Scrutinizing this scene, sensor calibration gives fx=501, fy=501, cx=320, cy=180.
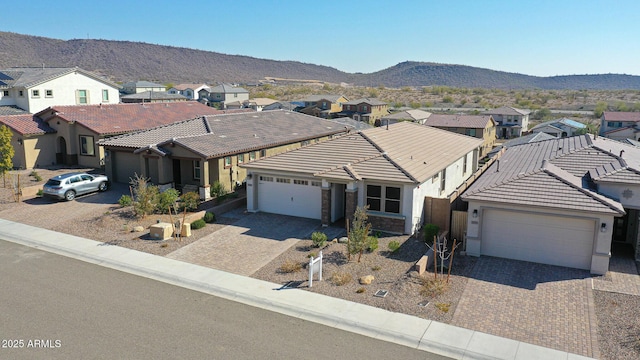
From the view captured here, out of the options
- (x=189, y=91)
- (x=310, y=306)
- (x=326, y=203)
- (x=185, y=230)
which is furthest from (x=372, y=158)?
(x=189, y=91)

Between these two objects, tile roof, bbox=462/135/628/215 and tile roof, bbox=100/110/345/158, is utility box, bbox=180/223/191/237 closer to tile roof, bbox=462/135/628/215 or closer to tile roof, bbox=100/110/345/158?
tile roof, bbox=100/110/345/158

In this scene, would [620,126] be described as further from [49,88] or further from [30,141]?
[49,88]

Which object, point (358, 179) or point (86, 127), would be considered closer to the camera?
point (358, 179)

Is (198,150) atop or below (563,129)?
atop

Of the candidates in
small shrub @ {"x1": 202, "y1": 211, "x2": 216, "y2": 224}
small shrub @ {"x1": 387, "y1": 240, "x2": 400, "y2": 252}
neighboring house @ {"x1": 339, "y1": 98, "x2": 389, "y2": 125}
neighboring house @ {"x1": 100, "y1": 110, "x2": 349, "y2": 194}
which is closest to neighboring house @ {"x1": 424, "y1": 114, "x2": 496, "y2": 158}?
neighboring house @ {"x1": 339, "y1": 98, "x2": 389, "y2": 125}

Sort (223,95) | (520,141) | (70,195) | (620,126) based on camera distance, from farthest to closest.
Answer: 1. (223,95)
2. (620,126)
3. (520,141)
4. (70,195)

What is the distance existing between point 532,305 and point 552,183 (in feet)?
20.5

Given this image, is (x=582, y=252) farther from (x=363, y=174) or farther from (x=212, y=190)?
(x=212, y=190)

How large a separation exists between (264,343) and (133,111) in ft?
110

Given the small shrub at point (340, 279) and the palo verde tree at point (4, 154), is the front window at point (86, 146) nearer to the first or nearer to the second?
the palo verde tree at point (4, 154)

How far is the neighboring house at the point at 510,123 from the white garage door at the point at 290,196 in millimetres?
58008

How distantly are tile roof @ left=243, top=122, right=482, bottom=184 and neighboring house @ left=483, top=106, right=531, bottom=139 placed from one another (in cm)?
4774

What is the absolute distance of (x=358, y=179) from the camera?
866 inches

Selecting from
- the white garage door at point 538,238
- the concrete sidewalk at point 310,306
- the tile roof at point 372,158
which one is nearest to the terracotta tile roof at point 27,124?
the concrete sidewalk at point 310,306
